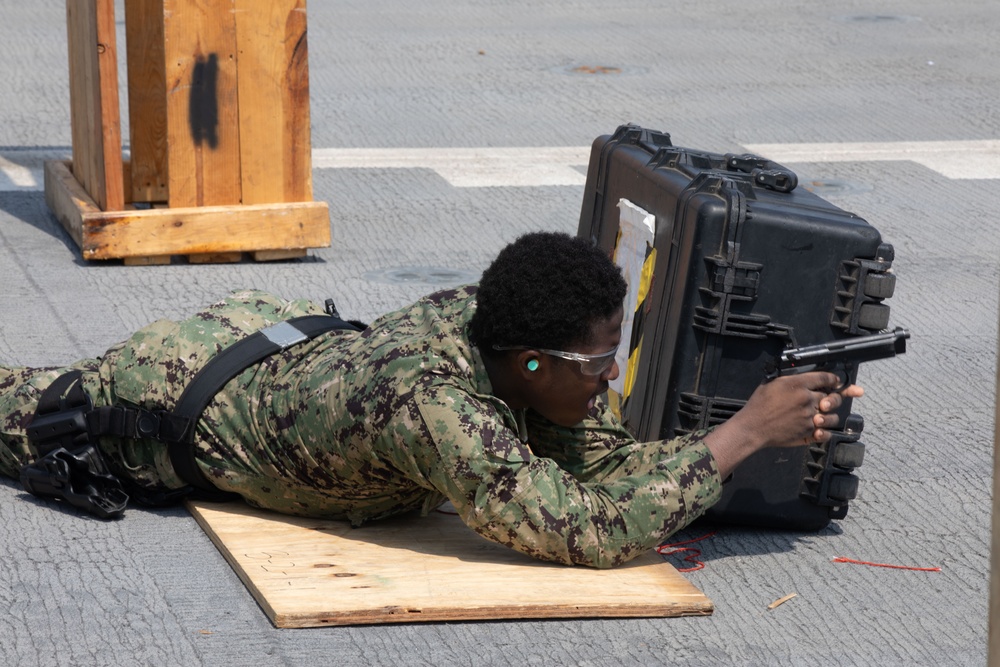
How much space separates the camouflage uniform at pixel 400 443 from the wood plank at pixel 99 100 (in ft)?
7.85

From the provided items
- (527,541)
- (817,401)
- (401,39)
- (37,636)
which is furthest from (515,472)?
(401,39)

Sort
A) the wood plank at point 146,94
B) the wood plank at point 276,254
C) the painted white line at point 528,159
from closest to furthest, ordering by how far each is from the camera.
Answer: the wood plank at point 276,254 → the wood plank at point 146,94 → the painted white line at point 528,159

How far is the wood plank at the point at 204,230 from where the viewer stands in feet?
20.7

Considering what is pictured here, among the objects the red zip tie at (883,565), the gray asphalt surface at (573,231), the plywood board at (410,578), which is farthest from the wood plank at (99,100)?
the red zip tie at (883,565)

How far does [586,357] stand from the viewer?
11.1 ft

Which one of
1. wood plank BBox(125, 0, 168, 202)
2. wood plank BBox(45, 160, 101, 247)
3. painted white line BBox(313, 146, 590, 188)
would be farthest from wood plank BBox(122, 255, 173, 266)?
painted white line BBox(313, 146, 590, 188)

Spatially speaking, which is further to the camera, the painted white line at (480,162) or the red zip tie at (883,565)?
the painted white line at (480,162)

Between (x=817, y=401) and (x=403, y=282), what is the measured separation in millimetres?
3064

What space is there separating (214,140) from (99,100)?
527 mm

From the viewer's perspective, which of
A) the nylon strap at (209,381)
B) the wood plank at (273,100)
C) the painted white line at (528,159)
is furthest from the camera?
the painted white line at (528,159)

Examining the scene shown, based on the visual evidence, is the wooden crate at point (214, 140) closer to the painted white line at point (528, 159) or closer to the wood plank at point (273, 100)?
the wood plank at point (273, 100)

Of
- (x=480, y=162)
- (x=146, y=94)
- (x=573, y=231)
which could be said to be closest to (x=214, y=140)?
(x=146, y=94)

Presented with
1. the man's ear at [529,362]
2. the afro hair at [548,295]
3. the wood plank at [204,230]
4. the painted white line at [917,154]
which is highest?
the afro hair at [548,295]

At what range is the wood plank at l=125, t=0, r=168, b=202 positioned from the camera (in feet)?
22.2
